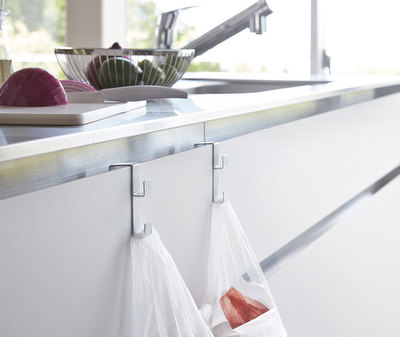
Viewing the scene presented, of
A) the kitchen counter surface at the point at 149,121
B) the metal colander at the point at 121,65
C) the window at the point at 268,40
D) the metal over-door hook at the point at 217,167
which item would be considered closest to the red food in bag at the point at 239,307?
the metal over-door hook at the point at 217,167

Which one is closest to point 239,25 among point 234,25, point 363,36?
point 234,25

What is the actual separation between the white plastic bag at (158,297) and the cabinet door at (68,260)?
15 mm

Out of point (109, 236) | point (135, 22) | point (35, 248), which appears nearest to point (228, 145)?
point (109, 236)

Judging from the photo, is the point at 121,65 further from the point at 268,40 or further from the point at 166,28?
the point at 268,40

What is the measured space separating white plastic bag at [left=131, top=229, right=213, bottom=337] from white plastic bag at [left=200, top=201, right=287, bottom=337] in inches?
6.3

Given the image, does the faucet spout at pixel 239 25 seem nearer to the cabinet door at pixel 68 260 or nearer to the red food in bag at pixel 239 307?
the red food in bag at pixel 239 307

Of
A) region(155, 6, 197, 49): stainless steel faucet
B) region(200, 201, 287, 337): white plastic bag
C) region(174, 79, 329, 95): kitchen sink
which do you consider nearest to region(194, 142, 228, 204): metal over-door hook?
region(200, 201, 287, 337): white plastic bag

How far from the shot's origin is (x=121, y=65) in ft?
4.05

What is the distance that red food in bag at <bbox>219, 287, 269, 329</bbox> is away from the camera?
996 millimetres

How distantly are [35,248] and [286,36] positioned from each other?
3844mm

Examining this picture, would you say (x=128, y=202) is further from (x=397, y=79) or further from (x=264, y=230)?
(x=397, y=79)

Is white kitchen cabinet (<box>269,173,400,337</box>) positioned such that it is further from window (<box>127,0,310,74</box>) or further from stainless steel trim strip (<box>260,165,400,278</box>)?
window (<box>127,0,310,74</box>)

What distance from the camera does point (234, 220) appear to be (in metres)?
1.05

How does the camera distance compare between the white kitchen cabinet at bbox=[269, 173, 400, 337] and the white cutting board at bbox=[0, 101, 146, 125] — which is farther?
the white kitchen cabinet at bbox=[269, 173, 400, 337]
